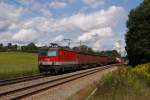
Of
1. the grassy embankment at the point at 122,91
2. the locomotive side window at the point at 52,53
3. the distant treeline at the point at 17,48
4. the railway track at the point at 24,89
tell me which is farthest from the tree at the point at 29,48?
the grassy embankment at the point at 122,91

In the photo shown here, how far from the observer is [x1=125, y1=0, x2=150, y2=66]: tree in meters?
63.4

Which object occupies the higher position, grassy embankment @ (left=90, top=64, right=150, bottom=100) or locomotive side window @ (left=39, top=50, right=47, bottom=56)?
locomotive side window @ (left=39, top=50, right=47, bottom=56)

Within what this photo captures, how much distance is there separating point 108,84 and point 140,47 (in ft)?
148

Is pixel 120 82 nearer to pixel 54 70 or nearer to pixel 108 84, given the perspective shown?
pixel 108 84

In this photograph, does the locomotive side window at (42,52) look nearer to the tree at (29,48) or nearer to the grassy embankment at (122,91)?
the grassy embankment at (122,91)

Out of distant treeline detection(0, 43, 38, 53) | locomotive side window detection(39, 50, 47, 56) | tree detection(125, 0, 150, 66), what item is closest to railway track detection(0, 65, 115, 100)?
locomotive side window detection(39, 50, 47, 56)

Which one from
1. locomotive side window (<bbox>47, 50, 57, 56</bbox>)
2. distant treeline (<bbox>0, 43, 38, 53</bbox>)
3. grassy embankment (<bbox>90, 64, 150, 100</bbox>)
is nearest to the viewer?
grassy embankment (<bbox>90, 64, 150, 100</bbox>)

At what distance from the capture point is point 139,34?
6556 cm

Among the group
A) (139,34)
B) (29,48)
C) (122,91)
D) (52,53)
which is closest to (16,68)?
(52,53)

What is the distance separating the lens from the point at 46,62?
39.9 meters

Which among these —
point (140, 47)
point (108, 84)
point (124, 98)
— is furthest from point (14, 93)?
point (140, 47)

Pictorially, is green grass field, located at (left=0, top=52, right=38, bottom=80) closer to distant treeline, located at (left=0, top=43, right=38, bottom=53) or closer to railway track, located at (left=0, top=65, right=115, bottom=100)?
railway track, located at (left=0, top=65, right=115, bottom=100)

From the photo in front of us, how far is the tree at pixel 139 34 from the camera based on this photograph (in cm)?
6338

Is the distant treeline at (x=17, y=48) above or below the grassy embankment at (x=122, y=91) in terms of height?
above
